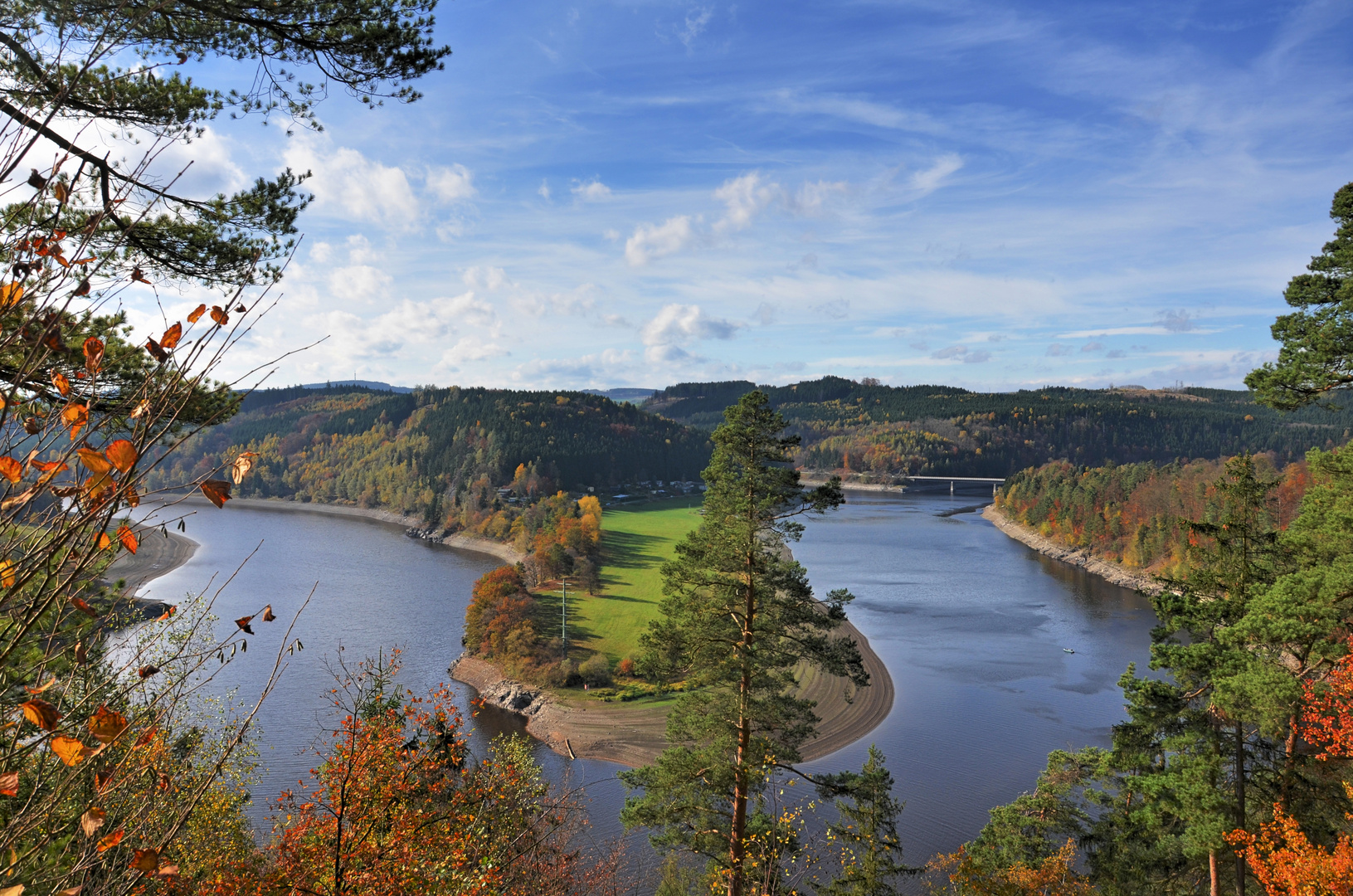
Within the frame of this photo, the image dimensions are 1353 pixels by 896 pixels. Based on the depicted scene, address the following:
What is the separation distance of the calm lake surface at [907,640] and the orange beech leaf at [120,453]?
5386 mm

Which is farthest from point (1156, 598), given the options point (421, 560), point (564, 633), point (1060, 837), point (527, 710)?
point (421, 560)

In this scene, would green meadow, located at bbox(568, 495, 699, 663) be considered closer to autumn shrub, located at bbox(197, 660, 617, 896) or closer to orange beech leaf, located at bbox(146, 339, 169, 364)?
autumn shrub, located at bbox(197, 660, 617, 896)

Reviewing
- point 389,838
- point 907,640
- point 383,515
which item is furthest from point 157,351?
point 383,515

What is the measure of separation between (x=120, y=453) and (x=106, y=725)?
0.61m

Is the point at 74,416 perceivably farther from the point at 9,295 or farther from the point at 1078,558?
the point at 1078,558

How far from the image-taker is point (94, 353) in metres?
1.89

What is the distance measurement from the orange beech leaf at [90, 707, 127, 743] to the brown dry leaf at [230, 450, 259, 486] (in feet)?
1.91

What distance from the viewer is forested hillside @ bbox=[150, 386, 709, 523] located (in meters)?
84.1

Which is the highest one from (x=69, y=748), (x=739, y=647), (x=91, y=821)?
(x=69, y=748)

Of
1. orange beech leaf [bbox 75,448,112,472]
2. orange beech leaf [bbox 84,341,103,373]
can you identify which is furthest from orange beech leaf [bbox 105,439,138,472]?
orange beech leaf [bbox 84,341,103,373]

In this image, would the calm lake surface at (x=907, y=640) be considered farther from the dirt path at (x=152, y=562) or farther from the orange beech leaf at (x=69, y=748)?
the orange beech leaf at (x=69, y=748)

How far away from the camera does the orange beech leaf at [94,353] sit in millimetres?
1836

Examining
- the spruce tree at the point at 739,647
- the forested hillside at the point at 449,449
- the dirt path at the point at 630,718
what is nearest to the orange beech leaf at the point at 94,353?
the spruce tree at the point at 739,647

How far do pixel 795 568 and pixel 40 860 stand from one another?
9334 mm
